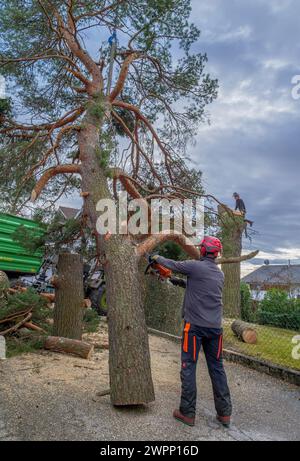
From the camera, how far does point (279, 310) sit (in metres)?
10.2

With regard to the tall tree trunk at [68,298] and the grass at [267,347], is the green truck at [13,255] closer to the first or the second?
the tall tree trunk at [68,298]

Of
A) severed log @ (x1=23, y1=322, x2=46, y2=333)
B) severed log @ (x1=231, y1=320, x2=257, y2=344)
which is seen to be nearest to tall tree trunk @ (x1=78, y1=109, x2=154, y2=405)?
severed log @ (x1=23, y1=322, x2=46, y2=333)

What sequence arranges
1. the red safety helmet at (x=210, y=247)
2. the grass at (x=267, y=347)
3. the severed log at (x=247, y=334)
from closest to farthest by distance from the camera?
1. the red safety helmet at (x=210, y=247)
2. the grass at (x=267, y=347)
3. the severed log at (x=247, y=334)

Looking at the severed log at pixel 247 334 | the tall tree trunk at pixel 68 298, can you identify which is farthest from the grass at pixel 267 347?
the tall tree trunk at pixel 68 298

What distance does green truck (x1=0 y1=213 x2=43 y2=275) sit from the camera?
9.58 metres

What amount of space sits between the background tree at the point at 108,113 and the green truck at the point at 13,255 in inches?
142

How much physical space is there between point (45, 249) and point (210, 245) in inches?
124

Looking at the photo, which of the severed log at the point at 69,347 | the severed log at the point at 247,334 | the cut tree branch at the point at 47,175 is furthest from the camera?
the severed log at the point at 247,334

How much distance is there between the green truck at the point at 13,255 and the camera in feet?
31.4

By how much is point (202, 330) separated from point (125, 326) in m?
0.77

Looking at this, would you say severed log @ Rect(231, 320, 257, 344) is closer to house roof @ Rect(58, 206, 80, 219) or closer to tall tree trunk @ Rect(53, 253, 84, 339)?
tall tree trunk @ Rect(53, 253, 84, 339)

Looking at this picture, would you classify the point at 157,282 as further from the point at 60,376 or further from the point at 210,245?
the point at 210,245
